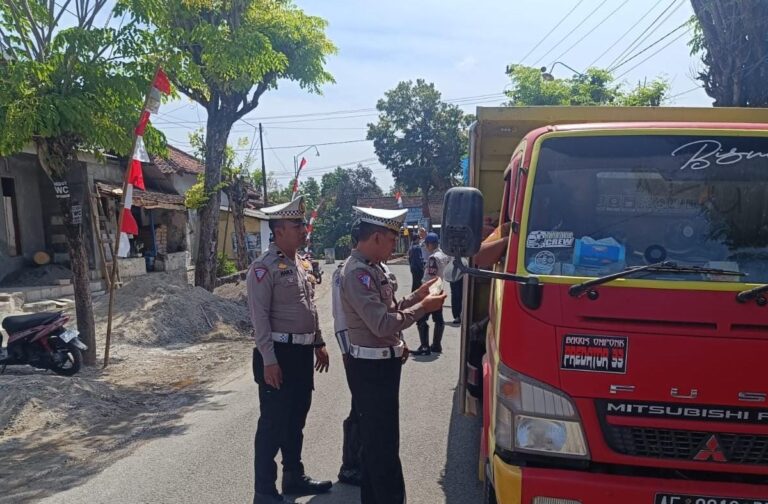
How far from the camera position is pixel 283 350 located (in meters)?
4.30

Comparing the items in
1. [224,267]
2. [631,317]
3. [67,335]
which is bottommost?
[224,267]

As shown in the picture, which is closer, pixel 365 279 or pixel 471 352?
pixel 365 279

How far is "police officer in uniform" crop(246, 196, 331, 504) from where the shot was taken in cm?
417

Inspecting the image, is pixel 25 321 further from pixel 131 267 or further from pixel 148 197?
pixel 148 197

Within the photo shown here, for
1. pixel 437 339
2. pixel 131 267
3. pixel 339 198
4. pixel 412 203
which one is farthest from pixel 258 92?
pixel 339 198

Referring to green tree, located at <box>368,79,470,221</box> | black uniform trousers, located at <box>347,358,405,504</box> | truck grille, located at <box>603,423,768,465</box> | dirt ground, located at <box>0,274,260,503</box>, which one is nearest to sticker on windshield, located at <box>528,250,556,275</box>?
truck grille, located at <box>603,423,768,465</box>

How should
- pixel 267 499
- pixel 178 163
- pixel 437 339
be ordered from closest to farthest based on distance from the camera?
pixel 267 499 < pixel 437 339 < pixel 178 163

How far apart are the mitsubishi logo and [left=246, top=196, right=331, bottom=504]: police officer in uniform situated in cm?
249

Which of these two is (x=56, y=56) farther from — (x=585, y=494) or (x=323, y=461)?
(x=585, y=494)

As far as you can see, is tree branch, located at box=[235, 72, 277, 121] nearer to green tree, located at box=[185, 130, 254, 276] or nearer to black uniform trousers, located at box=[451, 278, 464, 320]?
green tree, located at box=[185, 130, 254, 276]

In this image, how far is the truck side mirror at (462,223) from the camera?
2.96 metres

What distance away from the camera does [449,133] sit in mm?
43562

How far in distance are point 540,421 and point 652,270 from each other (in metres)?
0.80

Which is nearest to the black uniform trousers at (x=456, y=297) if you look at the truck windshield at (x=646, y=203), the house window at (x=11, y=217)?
the truck windshield at (x=646, y=203)
